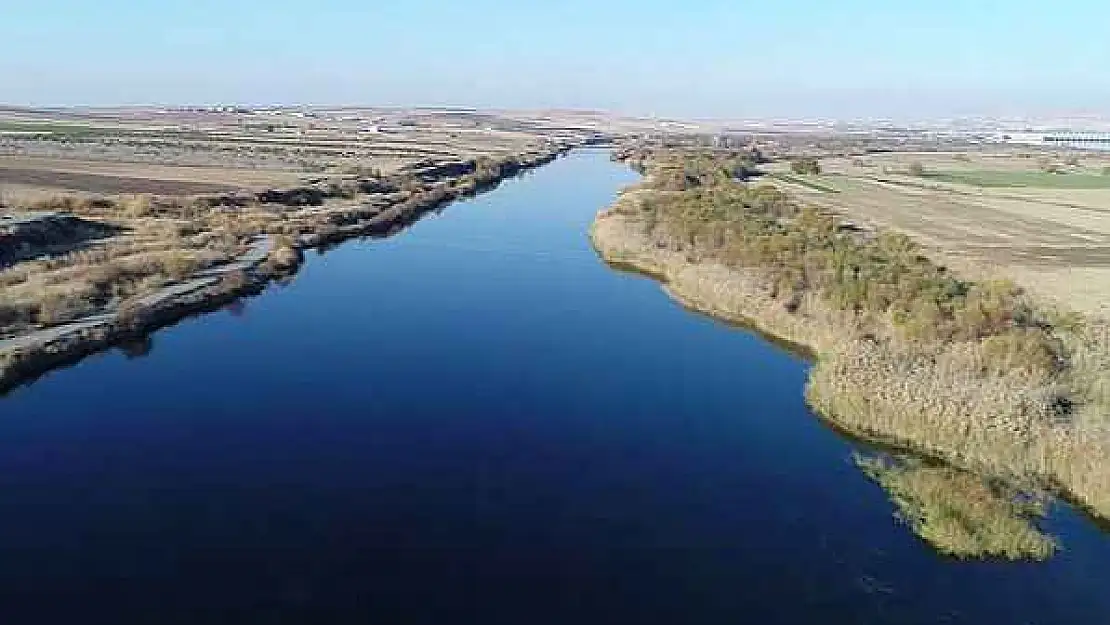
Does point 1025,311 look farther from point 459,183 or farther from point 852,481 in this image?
point 459,183

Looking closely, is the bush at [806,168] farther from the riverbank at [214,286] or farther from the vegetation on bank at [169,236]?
the riverbank at [214,286]

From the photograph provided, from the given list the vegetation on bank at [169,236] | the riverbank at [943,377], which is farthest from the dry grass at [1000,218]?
the vegetation on bank at [169,236]

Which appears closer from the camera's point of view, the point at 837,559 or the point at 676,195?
the point at 837,559

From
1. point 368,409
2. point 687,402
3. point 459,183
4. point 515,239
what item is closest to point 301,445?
point 368,409

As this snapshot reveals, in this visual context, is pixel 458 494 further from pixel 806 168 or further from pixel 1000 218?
pixel 806 168

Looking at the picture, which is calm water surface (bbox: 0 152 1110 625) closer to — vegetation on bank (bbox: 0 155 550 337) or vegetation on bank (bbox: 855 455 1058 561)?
vegetation on bank (bbox: 855 455 1058 561)

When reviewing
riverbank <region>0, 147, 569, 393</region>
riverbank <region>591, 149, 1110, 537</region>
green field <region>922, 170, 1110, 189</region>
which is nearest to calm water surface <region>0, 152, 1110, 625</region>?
riverbank <region>0, 147, 569, 393</region>

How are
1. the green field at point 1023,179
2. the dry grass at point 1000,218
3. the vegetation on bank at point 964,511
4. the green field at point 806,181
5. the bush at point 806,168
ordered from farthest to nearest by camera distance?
1. the bush at point 806,168
2. the green field at point 1023,179
3. the green field at point 806,181
4. the dry grass at point 1000,218
5. the vegetation on bank at point 964,511
